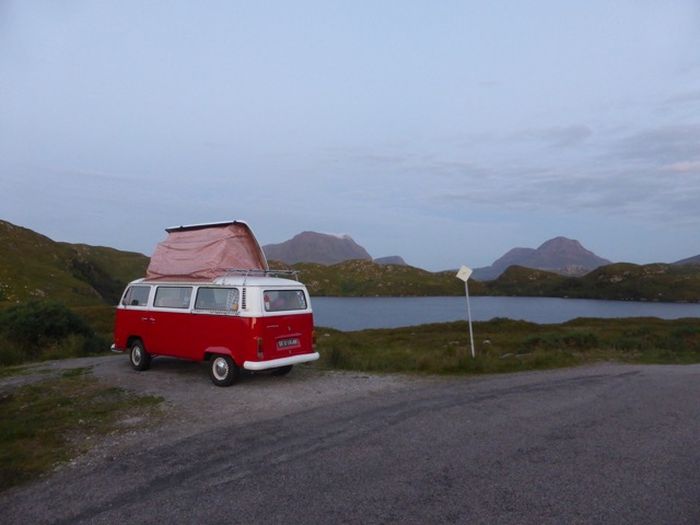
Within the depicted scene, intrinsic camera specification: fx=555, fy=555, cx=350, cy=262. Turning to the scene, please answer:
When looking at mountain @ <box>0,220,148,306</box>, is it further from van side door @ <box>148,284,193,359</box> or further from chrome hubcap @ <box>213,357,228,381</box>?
chrome hubcap @ <box>213,357,228,381</box>

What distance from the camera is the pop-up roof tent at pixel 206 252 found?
42.4 ft

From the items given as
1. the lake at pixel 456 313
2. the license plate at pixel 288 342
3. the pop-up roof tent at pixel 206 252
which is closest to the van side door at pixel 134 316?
the pop-up roof tent at pixel 206 252

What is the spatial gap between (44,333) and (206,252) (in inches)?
479

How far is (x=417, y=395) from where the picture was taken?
11.3m

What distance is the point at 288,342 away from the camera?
40.4 ft

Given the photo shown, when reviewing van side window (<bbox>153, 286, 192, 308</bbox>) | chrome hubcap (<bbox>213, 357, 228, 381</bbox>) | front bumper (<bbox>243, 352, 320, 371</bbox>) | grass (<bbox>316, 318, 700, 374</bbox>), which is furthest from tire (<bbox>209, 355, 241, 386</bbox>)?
grass (<bbox>316, 318, 700, 374</bbox>)

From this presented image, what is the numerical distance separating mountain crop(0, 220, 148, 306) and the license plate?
46.5 metres

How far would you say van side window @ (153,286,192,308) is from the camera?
12.9 metres

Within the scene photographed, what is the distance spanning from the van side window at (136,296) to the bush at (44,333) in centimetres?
676

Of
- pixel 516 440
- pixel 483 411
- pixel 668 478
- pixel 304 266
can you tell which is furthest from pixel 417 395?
pixel 304 266

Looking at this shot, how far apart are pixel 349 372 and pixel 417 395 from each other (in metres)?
3.80

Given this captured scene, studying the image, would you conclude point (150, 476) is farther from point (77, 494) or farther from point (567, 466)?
point (567, 466)

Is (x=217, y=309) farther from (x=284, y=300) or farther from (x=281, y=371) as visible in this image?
(x=281, y=371)

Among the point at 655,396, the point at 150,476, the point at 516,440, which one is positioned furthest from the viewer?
the point at 655,396
